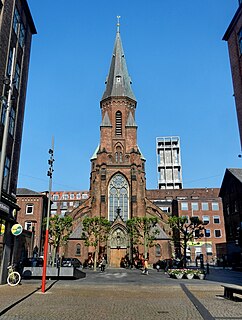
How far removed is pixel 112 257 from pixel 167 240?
1021 centimetres

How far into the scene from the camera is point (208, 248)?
7475 centimetres

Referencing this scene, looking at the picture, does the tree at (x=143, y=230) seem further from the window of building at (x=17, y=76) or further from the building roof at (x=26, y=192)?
the window of building at (x=17, y=76)

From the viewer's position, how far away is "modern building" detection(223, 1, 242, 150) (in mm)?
25672

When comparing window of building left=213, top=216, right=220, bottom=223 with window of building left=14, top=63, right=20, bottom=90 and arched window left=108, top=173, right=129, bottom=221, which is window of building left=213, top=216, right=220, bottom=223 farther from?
window of building left=14, top=63, right=20, bottom=90

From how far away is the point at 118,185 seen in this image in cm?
5869

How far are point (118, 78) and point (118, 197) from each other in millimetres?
28882

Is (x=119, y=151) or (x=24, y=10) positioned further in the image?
(x=119, y=151)

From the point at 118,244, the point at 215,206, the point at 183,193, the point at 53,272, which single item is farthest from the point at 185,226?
the point at 183,193

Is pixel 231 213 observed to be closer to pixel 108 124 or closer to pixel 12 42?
pixel 108 124

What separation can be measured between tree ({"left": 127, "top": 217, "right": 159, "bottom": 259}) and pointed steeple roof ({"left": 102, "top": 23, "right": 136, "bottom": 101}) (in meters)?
30.3

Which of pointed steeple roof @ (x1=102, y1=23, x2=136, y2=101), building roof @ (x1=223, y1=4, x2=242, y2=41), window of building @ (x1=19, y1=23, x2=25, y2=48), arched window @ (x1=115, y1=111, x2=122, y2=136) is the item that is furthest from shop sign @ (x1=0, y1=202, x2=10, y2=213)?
pointed steeple roof @ (x1=102, y1=23, x2=136, y2=101)

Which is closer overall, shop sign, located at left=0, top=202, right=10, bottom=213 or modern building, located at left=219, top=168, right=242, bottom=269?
shop sign, located at left=0, top=202, right=10, bottom=213

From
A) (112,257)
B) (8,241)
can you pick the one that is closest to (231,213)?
(112,257)

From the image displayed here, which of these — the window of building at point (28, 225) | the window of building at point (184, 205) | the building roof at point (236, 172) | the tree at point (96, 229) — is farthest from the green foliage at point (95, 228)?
the window of building at point (184, 205)
